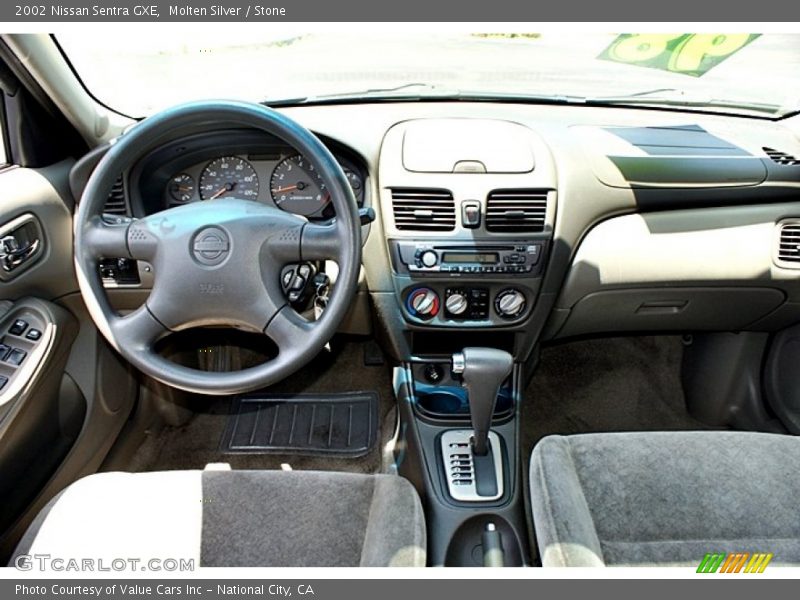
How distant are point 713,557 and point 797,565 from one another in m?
0.16

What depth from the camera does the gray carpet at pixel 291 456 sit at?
7.61 ft

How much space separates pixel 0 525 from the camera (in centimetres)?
161

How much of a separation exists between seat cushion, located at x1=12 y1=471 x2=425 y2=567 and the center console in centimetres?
39

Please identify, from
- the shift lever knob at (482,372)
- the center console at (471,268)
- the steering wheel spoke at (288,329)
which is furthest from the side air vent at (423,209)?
the steering wheel spoke at (288,329)

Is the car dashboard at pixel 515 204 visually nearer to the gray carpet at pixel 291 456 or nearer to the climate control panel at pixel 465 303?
the climate control panel at pixel 465 303

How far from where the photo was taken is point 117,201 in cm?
173

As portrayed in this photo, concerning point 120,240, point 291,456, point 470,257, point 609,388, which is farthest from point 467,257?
point 609,388

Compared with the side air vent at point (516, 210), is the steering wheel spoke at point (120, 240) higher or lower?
higher

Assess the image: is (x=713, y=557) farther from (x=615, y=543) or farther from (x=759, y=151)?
(x=759, y=151)

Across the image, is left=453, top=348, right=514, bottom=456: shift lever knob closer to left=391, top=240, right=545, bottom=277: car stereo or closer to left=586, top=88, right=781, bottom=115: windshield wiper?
left=391, top=240, right=545, bottom=277: car stereo

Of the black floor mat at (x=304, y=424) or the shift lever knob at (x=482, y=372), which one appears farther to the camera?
the black floor mat at (x=304, y=424)

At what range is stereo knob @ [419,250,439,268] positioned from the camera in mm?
1735

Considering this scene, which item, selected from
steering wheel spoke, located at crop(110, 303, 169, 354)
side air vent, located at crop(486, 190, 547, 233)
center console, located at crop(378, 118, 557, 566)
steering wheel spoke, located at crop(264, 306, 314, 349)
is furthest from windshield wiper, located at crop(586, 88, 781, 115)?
steering wheel spoke, located at crop(110, 303, 169, 354)

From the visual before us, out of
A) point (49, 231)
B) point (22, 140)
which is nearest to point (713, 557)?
point (49, 231)
